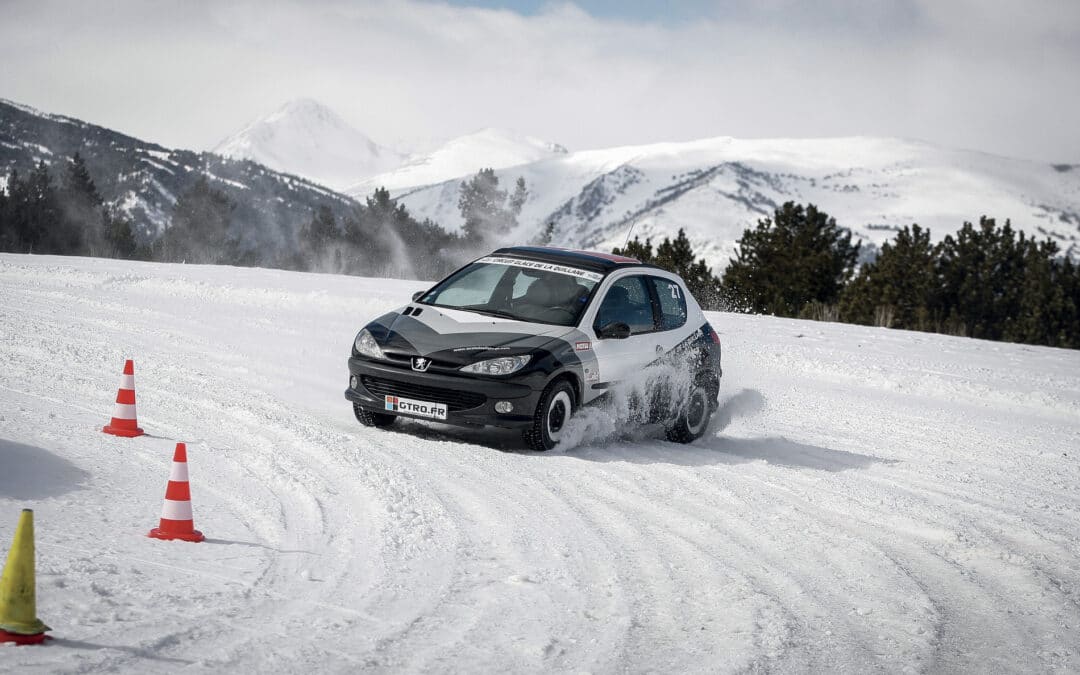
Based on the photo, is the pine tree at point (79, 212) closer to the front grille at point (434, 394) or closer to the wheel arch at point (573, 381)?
the front grille at point (434, 394)

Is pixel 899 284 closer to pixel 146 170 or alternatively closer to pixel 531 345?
pixel 531 345

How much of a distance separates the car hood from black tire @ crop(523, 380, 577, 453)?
15.9 inches

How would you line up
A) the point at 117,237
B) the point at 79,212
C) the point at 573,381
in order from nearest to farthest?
the point at 573,381, the point at 117,237, the point at 79,212

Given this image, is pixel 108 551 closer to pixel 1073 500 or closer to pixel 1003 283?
pixel 1073 500

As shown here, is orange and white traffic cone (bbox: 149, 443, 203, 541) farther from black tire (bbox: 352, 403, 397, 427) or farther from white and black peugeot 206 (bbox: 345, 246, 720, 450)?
black tire (bbox: 352, 403, 397, 427)

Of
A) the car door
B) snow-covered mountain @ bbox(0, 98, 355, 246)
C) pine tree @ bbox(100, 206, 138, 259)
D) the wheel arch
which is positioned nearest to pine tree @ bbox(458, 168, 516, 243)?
snow-covered mountain @ bbox(0, 98, 355, 246)

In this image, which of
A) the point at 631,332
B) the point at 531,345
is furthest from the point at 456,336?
the point at 631,332

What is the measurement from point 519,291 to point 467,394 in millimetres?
1584

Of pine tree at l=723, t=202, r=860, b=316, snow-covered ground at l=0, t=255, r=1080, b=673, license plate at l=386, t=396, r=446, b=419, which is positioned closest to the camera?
snow-covered ground at l=0, t=255, r=1080, b=673

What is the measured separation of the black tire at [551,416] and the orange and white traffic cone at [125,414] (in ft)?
10.1

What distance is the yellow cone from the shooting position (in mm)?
3811

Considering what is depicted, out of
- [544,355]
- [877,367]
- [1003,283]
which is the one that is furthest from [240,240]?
[544,355]

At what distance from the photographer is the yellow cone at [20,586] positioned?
3.81 metres

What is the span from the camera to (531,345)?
866 cm
